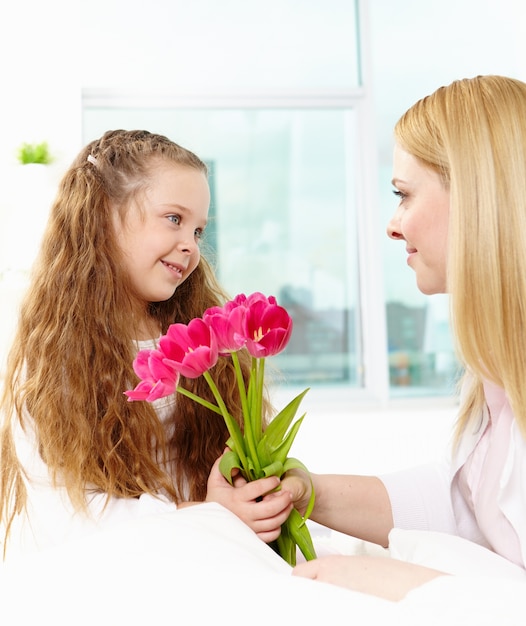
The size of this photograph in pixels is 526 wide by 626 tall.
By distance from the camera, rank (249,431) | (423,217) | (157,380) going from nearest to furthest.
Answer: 1. (157,380)
2. (249,431)
3. (423,217)

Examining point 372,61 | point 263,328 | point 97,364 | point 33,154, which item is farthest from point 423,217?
point 372,61

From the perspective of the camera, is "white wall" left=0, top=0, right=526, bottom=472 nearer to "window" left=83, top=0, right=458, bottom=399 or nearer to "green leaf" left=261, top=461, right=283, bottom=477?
"window" left=83, top=0, right=458, bottom=399

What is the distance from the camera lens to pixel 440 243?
121 cm

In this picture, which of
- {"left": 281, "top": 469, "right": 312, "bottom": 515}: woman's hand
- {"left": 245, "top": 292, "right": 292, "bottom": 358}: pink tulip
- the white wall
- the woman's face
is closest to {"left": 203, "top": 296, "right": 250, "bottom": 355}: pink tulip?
{"left": 245, "top": 292, "right": 292, "bottom": 358}: pink tulip

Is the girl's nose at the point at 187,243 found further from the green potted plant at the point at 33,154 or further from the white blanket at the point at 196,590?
the green potted plant at the point at 33,154

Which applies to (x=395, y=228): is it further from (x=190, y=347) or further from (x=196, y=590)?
(x=196, y=590)

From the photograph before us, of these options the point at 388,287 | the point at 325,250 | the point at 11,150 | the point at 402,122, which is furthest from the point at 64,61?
the point at 402,122

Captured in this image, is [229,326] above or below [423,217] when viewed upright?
below

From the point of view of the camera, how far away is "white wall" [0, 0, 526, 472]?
13.9 feet

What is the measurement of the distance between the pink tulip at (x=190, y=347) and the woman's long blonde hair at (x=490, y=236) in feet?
1.08

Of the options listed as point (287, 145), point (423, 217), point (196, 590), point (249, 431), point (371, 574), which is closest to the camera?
point (196, 590)

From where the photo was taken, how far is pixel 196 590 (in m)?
0.73

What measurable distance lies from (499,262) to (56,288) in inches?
33.5

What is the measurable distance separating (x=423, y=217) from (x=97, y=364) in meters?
0.62
